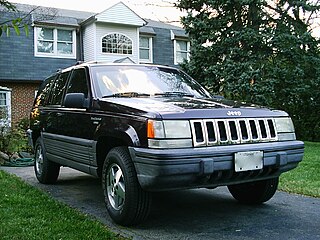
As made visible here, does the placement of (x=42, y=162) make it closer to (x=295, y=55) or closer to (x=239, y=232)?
(x=239, y=232)

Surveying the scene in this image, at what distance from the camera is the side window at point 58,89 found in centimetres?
586

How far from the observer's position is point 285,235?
3740 mm

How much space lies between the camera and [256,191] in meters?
4.97

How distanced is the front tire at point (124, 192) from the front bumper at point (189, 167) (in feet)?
0.60

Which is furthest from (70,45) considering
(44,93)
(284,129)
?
(284,129)

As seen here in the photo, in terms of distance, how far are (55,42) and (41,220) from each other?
16.8m

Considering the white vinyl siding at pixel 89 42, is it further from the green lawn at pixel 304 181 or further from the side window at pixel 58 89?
the side window at pixel 58 89

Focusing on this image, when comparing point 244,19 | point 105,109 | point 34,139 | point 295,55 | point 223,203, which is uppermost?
point 244,19

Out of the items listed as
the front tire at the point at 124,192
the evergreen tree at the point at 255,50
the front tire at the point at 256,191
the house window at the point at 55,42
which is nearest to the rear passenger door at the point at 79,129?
the front tire at the point at 124,192

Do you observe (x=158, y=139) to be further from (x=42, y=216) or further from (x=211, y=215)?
(x=42, y=216)

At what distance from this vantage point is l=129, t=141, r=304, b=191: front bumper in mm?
3488

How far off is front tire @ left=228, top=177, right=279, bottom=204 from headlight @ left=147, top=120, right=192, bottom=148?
1.72 metres

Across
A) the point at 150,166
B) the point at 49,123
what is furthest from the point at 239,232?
the point at 49,123

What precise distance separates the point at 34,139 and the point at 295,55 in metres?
11.5
